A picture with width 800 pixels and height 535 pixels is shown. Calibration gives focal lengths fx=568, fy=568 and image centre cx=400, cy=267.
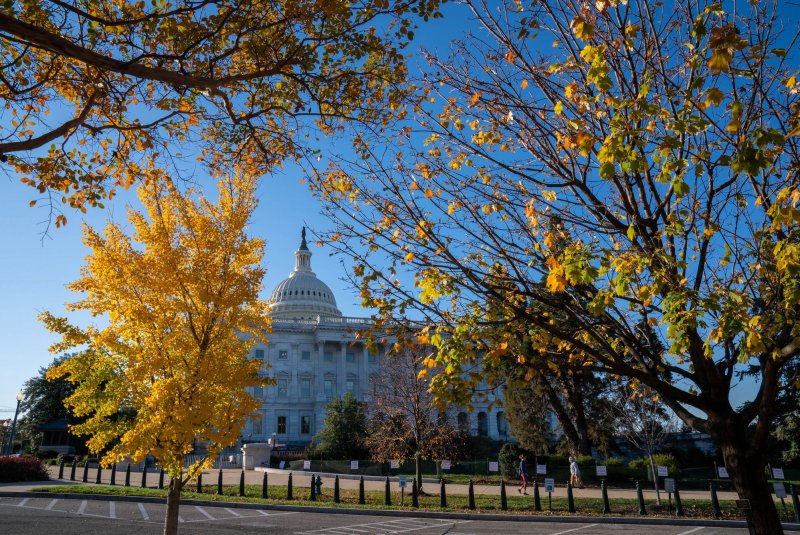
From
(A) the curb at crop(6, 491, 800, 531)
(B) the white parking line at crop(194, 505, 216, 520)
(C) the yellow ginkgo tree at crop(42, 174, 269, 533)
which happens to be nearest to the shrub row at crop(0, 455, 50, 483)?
(A) the curb at crop(6, 491, 800, 531)

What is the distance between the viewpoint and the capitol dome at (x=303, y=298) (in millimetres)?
96125

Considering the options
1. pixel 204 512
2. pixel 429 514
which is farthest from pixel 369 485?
pixel 204 512

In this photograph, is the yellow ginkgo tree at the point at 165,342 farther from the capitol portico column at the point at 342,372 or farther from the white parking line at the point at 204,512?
the capitol portico column at the point at 342,372

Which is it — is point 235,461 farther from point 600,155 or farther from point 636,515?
point 600,155

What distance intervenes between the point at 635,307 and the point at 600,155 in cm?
320

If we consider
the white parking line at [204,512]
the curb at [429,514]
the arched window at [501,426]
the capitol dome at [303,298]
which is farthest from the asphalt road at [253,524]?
the capitol dome at [303,298]

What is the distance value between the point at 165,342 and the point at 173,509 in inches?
119

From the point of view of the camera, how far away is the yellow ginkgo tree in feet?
33.4

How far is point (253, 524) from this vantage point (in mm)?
15555

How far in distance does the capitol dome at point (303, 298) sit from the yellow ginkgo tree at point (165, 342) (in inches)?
3255

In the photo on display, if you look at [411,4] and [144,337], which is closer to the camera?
[411,4]

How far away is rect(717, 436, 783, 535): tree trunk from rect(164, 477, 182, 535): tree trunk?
8.91 metres

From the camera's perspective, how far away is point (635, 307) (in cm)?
726

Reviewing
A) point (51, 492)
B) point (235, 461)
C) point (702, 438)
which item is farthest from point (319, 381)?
point (51, 492)
